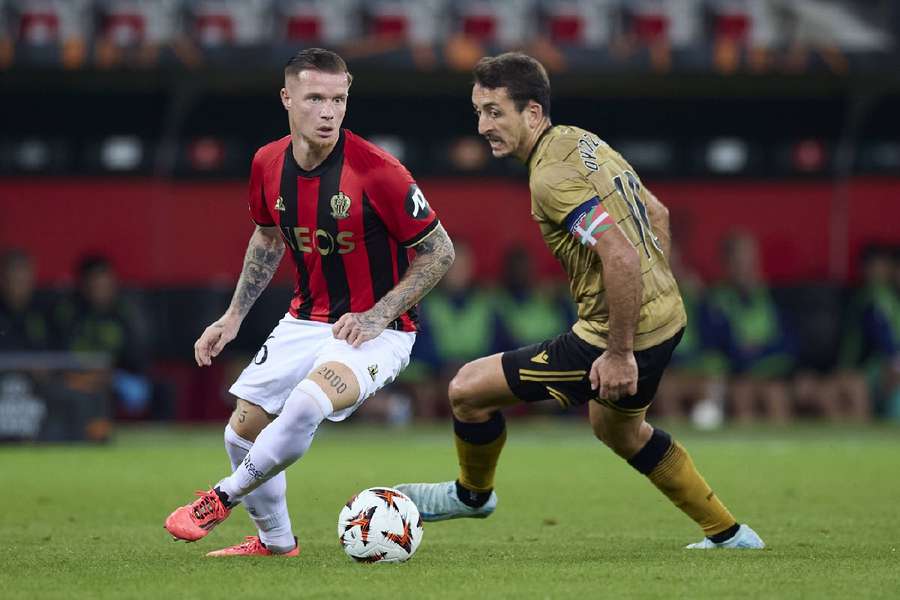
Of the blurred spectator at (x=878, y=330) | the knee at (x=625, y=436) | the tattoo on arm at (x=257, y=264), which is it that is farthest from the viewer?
the blurred spectator at (x=878, y=330)

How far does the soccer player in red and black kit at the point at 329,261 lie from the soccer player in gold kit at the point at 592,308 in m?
0.44

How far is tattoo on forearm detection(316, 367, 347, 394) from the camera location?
6.52m

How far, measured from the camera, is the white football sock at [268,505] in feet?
22.5

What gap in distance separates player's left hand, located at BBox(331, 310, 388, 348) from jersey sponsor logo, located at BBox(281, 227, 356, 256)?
0.28 meters

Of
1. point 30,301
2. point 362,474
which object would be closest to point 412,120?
point 30,301

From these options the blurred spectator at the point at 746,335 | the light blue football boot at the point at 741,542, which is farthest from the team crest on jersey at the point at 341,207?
the blurred spectator at the point at 746,335

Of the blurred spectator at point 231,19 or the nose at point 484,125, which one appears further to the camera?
the blurred spectator at point 231,19

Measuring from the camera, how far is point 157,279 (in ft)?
58.3

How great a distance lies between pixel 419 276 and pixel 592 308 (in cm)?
72

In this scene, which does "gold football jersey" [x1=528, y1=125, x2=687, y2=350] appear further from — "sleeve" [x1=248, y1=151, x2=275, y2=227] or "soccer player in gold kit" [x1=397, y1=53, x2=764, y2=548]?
"sleeve" [x1=248, y1=151, x2=275, y2=227]

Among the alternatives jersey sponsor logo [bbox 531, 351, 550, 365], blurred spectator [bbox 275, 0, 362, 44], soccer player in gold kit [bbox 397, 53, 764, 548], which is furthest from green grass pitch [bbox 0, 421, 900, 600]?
blurred spectator [bbox 275, 0, 362, 44]

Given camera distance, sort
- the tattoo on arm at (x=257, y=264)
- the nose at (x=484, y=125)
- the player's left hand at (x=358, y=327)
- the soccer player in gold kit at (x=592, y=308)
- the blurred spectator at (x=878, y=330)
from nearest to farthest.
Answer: the soccer player in gold kit at (x=592, y=308)
the player's left hand at (x=358, y=327)
the nose at (x=484, y=125)
the tattoo on arm at (x=257, y=264)
the blurred spectator at (x=878, y=330)

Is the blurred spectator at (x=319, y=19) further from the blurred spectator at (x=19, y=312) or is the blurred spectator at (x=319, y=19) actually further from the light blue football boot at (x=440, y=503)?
the light blue football boot at (x=440, y=503)

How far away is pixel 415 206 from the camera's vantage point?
676 centimetres
